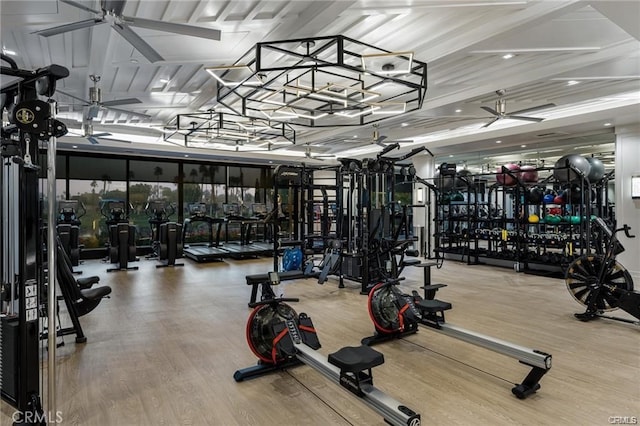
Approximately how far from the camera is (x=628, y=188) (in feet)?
25.0

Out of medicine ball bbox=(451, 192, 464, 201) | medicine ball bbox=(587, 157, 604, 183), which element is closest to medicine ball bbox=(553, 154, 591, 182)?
medicine ball bbox=(587, 157, 604, 183)

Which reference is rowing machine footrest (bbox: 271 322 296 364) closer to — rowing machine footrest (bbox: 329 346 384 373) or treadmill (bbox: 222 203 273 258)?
rowing machine footrest (bbox: 329 346 384 373)

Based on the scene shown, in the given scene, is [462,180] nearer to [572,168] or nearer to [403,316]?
[572,168]

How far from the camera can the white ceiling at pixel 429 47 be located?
3.97m

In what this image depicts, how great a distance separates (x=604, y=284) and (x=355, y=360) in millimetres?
4129

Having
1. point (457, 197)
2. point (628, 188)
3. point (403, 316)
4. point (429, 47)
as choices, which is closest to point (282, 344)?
point (403, 316)

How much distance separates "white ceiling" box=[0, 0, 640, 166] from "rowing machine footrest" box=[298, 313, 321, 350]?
3.10 m

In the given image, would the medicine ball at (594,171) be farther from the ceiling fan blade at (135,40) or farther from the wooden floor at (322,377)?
the ceiling fan blade at (135,40)

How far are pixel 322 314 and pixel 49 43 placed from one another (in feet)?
16.3

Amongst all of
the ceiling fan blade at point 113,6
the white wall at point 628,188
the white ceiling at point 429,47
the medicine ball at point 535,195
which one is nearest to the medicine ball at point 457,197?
the medicine ball at point 535,195

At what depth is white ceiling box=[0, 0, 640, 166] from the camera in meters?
3.97

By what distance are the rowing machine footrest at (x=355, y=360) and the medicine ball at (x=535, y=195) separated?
29.0 feet

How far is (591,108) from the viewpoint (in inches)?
295

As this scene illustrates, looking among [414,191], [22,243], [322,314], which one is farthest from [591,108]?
[22,243]
